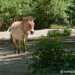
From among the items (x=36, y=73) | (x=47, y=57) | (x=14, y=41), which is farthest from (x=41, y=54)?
(x=14, y=41)

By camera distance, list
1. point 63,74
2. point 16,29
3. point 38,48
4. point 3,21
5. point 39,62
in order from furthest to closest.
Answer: point 3,21 < point 16,29 < point 38,48 < point 39,62 < point 63,74

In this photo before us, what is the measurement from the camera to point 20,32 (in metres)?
8.09

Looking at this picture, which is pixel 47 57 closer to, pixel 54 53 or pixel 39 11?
pixel 54 53

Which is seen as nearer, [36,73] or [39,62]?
[36,73]

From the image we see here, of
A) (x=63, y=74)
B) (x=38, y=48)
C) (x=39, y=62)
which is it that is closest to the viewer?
(x=63, y=74)

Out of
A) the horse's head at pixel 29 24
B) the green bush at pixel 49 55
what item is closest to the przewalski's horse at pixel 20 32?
the horse's head at pixel 29 24

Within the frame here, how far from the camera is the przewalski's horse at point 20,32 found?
7867 millimetres

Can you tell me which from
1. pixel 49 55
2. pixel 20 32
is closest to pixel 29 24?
pixel 20 32

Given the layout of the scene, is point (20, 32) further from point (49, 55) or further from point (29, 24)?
point (49, 55)

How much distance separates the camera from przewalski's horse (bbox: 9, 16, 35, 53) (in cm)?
787

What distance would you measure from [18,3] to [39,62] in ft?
53.4

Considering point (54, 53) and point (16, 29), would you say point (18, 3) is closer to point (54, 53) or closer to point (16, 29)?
point (16, 29)

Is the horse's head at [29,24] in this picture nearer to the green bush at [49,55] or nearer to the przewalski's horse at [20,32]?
the przewalski's horse at [20,32]

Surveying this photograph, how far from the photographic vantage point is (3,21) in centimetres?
2030
